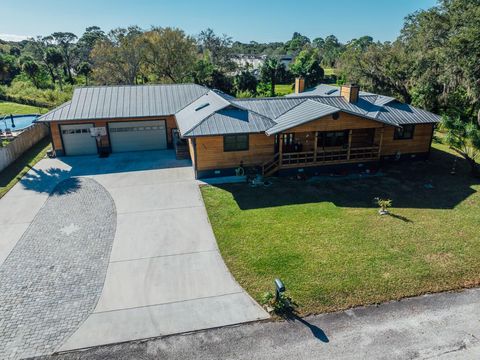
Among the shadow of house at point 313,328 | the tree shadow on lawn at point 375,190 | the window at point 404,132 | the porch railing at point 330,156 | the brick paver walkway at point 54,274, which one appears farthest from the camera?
the window at point 404,132

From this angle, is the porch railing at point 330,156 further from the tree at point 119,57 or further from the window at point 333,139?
the tree at point 119,57

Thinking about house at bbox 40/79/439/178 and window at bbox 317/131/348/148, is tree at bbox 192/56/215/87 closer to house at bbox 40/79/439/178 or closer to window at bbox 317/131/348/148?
house at bbox 40/79/439/178

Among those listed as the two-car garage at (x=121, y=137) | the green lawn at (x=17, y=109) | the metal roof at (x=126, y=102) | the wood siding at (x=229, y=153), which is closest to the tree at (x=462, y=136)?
the wood siding at (x=229, y=153)

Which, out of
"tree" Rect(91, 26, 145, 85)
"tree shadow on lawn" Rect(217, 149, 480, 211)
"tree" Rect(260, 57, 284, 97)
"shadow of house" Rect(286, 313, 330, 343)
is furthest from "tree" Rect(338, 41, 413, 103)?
"shadow of house" Rect(286, 313, 330, 343)

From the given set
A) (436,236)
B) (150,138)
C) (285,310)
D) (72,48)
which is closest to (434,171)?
(436,236)

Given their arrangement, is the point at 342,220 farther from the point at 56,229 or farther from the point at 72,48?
the point at 72,48

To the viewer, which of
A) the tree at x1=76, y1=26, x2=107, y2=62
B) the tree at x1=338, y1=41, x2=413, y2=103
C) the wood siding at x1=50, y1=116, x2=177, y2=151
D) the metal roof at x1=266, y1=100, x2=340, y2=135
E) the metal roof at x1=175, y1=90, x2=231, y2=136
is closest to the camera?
the metal roof at x1=266, y1=100, x2=340, y2=135
